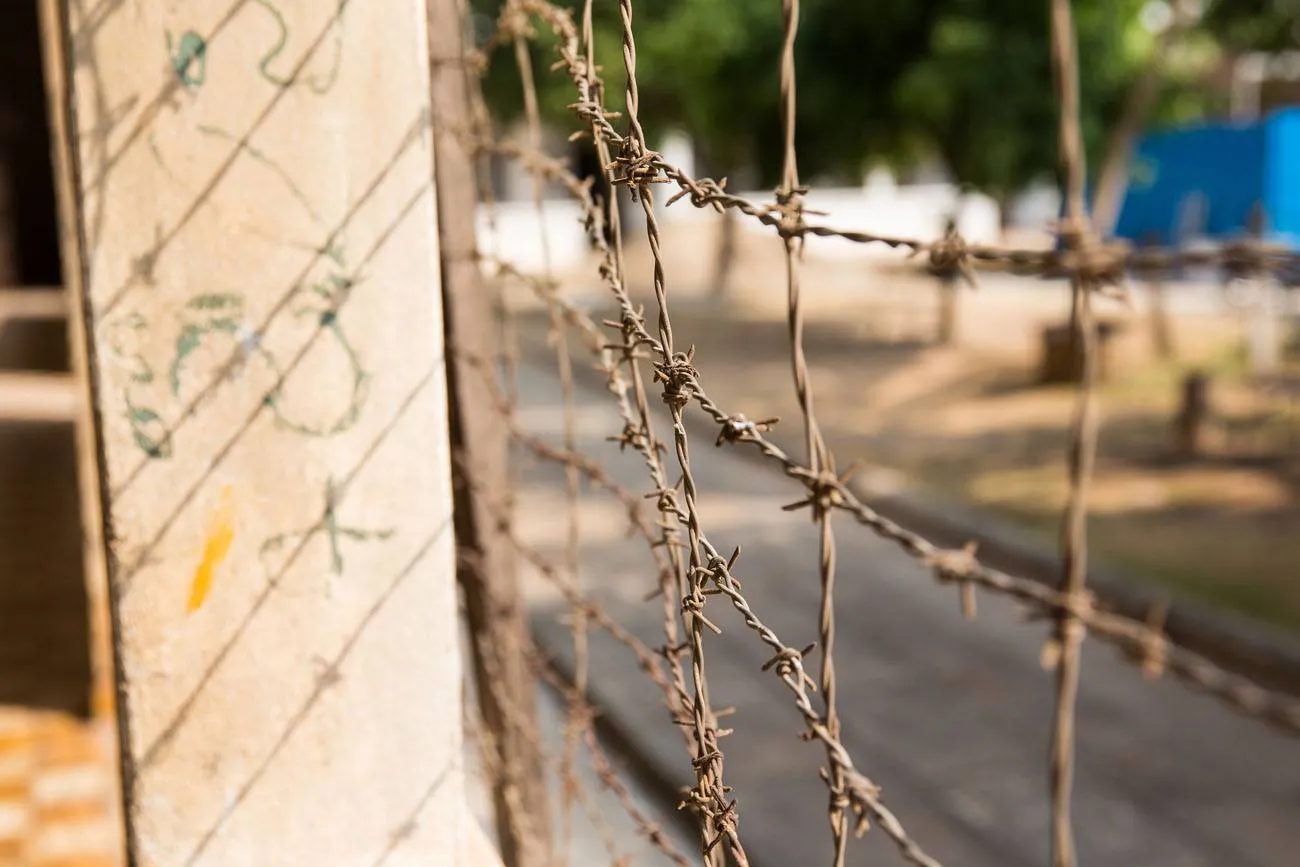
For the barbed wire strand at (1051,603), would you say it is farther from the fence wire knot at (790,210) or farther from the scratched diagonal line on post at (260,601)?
the scratched diagonal line on post at (260,601)

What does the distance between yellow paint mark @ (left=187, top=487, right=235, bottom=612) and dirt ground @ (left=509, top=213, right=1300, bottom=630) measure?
2.59m

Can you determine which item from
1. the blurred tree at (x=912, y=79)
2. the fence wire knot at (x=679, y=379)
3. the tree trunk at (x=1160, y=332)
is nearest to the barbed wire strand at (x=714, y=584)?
the fence wire knot at (x=679, y=379)

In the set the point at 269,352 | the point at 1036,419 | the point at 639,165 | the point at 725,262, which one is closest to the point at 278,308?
the point at 269,352

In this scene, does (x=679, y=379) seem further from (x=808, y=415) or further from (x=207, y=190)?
(x=207, y=190)

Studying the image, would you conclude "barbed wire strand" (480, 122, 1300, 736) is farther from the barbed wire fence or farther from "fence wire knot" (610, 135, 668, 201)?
"fence wire knot" (610, 135, 668, 201)

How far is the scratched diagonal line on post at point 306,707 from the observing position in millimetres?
1702

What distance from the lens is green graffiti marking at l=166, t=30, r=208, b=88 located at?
62.7 inches

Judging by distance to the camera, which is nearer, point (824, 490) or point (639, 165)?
point (824, 490)

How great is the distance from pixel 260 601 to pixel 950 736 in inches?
125

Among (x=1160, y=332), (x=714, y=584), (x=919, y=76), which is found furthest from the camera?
(x=1160, y=332)

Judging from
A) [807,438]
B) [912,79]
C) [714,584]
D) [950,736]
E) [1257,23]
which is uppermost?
[1257,23]

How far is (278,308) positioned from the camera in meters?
1.65

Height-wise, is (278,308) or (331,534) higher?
(278,308)

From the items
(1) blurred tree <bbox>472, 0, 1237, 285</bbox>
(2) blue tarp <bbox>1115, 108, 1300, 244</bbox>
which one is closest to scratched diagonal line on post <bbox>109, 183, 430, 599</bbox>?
(1) blurred tree <bbox>472, 0, 1237, 285</bbox>
